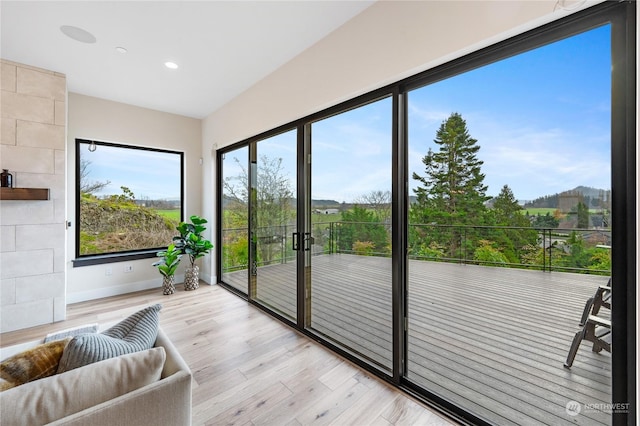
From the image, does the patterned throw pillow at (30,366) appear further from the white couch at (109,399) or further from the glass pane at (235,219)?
the glass pane at (235,219)

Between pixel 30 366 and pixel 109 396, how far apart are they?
366 mm

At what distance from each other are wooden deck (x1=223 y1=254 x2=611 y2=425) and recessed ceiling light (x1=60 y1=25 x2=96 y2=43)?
3.09m

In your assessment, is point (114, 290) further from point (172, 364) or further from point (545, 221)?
point (545, 221)

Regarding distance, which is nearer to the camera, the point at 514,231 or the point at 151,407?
the point at 151,407

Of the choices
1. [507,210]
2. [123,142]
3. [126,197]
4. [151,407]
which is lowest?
[151,407]

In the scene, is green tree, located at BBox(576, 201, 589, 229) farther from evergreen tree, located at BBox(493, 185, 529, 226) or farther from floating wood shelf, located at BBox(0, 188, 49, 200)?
floating wood shelf, located at BBox(0, 188, 49, 200)

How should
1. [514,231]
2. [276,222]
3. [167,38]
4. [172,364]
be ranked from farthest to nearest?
1. [276,222]
2. [167,38]
3. [514,231]
4. [172,364]

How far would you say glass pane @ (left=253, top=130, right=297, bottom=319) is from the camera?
316 cm

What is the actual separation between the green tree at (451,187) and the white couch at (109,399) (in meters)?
1.67

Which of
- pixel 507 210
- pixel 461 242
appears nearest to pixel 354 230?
pixel 461 242

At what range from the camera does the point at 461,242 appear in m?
1.83

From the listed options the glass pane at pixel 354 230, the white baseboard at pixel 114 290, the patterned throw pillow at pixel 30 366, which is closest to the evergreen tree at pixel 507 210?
the glass pane at pixel 354 230

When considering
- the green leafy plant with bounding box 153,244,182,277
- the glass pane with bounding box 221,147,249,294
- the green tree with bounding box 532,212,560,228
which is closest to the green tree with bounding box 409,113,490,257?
the green tree with bounding box 532,212,560,228

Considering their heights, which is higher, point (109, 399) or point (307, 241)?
point (307, 241)
